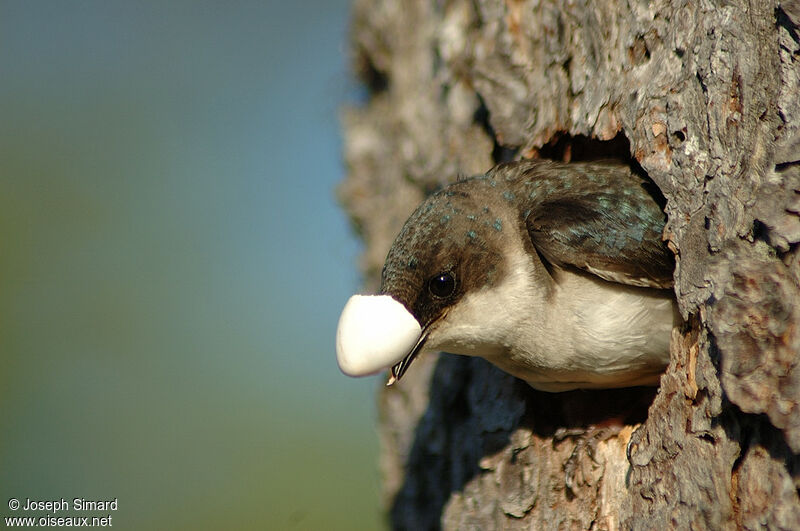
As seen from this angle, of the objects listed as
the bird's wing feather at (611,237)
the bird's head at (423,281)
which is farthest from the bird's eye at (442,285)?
the bird's wing feather at (611,237)

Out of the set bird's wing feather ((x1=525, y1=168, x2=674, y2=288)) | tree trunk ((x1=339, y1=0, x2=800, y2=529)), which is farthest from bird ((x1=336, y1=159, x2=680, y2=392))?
tree trunk ((x1=339, y1=0, x2=800, y2=529))

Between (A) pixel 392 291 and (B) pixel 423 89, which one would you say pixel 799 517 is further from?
(B) pixel 423 89

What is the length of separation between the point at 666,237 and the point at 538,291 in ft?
1.31

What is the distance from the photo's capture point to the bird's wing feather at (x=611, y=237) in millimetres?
2355

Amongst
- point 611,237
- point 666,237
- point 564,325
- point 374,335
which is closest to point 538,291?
point 564,325

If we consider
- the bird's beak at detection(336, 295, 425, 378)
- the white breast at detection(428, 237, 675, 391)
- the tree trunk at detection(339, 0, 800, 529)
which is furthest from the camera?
the white breast at detection(428, 237, 675, 391)

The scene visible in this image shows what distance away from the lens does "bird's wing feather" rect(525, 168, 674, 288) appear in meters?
2.36

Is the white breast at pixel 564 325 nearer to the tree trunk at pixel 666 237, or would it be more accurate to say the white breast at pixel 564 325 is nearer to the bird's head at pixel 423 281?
the bird's head at pixel 423 281

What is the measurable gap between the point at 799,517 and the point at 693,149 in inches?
38.3

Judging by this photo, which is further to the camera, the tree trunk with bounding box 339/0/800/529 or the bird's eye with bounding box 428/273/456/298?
the bird's eye with bounding box 428/273/456/298

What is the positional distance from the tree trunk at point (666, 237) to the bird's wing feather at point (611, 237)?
3.5 inches

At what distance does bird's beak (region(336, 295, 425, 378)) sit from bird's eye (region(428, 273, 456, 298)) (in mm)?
123

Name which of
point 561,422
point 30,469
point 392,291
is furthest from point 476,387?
point 30,469

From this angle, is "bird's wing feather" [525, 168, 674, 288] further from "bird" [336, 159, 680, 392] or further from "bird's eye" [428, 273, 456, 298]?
"bird's eye" [428, 273, 456, 298]
